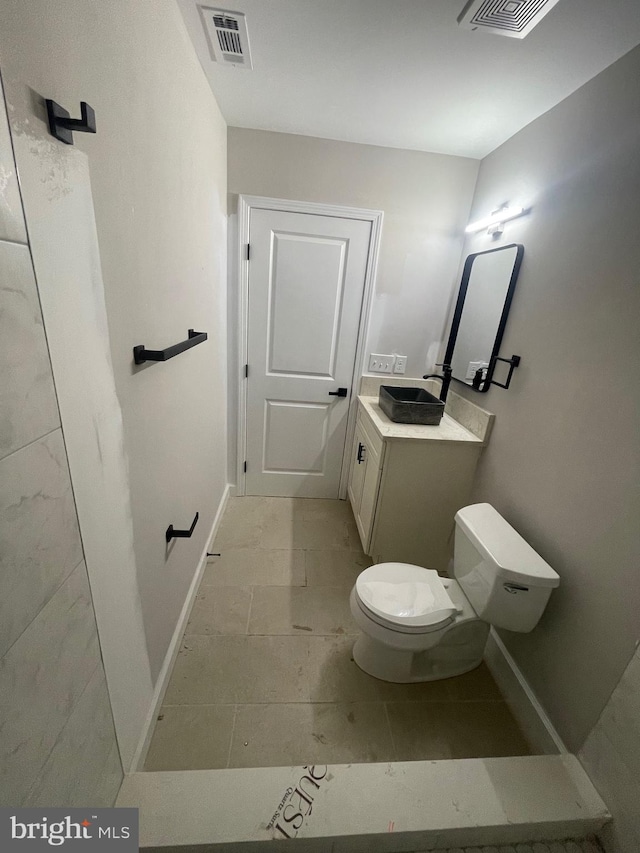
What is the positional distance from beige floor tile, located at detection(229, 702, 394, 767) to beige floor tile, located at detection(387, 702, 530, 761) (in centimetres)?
7

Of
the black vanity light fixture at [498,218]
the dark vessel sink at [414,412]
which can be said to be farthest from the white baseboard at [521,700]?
the black vanity light fixture at [498,218]

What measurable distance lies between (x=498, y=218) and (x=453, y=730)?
2.25m

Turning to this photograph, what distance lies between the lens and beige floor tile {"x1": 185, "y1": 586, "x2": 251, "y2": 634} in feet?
5.16

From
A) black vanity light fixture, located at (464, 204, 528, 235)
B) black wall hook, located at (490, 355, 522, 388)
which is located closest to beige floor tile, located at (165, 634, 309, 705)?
black wall hook, located at (490, 355, 522, 388)

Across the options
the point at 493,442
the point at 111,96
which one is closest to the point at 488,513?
the point at 493,442

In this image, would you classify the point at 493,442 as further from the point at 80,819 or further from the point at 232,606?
the point at 80,819

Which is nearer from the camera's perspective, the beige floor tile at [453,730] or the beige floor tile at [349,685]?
the beige floor tile at [453,730]

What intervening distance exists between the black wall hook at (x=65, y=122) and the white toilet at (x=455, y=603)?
151 centimetres

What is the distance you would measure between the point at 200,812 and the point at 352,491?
165cm

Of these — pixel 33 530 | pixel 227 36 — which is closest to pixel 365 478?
pixel 33 530

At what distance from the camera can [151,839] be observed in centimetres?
91

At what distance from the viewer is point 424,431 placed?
177 centimetres

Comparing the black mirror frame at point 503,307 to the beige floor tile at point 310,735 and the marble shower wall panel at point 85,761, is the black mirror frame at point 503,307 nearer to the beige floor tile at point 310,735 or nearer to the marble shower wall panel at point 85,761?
the beige floor tile at point 310,735

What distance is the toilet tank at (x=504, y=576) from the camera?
1157 mm
